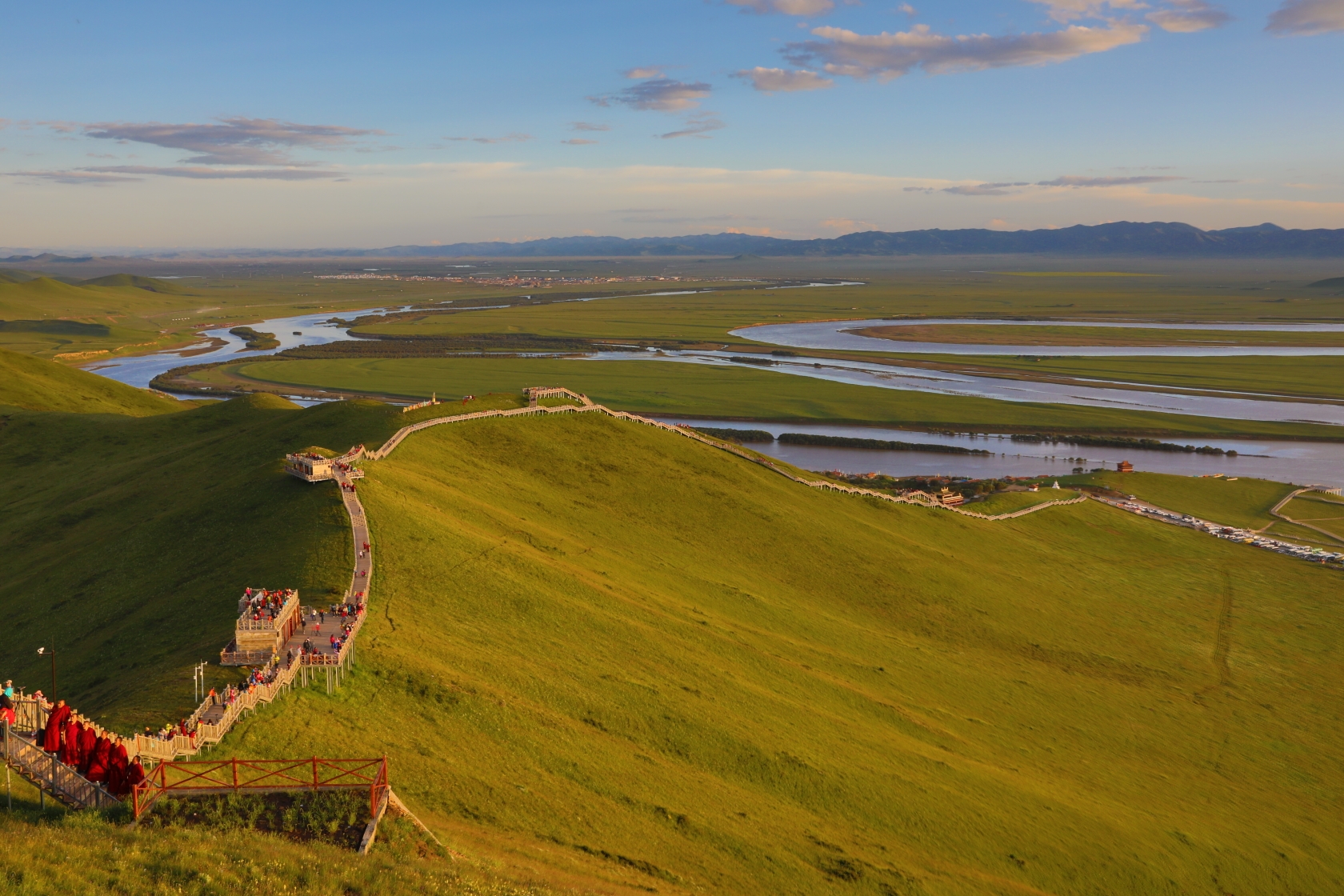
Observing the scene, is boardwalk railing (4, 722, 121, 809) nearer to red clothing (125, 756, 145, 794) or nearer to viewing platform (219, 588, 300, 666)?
red clothing (125, 756, 145, 794)

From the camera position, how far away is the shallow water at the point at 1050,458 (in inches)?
5123

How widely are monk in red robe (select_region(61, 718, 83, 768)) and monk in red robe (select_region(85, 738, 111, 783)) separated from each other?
0.39 m

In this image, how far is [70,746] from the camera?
985 inches

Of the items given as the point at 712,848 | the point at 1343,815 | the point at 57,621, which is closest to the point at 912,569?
the point at 1343,815

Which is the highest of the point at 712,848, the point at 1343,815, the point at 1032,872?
the point at 712,848

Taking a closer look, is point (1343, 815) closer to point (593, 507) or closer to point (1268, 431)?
point (593, 507)

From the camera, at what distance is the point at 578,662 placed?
4416cm

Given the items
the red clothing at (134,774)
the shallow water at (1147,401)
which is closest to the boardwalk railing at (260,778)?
the red clothing at (134,774)

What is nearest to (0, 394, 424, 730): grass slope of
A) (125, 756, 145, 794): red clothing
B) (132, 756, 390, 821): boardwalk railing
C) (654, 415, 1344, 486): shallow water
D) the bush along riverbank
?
(132, 756, 390, 821): boardwalk railing

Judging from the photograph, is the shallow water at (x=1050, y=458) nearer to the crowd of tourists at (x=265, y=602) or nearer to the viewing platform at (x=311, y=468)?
the viewing platform at (x=311, y=468)

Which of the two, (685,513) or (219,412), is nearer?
(685,513)

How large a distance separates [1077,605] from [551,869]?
60095 millimetres

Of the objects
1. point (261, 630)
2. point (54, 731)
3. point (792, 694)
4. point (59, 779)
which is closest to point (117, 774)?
point (59, 779)

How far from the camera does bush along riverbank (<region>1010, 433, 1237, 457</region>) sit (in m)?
142
